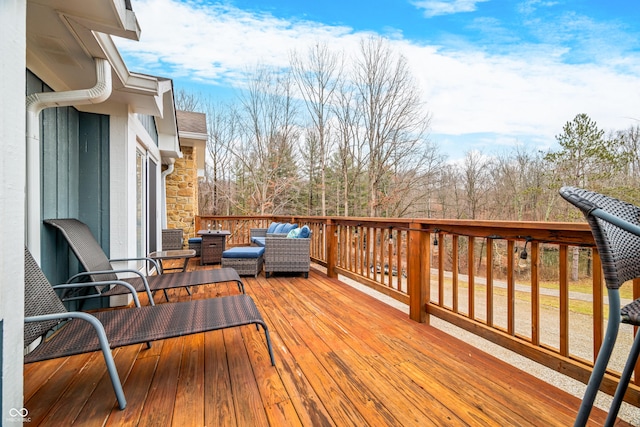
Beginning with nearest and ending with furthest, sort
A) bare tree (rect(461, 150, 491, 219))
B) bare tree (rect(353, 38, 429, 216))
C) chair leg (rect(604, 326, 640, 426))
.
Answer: chair leg (rect(604, 326, 640, 426)) < bare tree (rect(353, 38, 429, 216)) < bare tree (rect(461, 150, 491, 219))

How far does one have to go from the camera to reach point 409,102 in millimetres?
12914

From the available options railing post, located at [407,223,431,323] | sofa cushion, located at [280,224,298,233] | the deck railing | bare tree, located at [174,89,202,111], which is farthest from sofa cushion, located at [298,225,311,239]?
bare tree, located at [174,89,202,111]

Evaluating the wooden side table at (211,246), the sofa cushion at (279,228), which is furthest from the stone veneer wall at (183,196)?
the sofa cushion at (279,228)

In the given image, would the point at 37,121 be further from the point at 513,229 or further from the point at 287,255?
the point at 513,229

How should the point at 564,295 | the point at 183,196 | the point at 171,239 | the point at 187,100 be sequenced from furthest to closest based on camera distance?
the point at 187,100 → the point at 183,196 → the point at 171,239 → the point at 564,295

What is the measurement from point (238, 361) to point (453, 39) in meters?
13.7

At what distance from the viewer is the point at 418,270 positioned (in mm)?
2848

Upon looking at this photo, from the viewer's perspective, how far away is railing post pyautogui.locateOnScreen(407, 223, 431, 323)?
2.81 metres

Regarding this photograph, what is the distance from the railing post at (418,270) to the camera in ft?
9.21

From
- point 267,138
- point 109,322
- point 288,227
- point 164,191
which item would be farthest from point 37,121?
point 267,138

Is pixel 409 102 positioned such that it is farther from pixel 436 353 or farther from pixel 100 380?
pixel 100 380

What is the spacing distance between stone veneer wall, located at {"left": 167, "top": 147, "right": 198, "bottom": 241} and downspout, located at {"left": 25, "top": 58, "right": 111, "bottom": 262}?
5.84 m

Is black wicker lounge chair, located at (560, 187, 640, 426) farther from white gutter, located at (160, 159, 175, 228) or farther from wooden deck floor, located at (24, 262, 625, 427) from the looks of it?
white gutter, located at (160, 159, 175, 228)

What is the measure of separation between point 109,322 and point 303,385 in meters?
1.33
